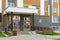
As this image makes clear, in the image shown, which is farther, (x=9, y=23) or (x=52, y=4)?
(x=52, y=4)

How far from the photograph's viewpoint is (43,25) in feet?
130

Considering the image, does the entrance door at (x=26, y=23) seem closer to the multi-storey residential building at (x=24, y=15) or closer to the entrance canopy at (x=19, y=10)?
the multi-storey residential building at (x=24, y=15)

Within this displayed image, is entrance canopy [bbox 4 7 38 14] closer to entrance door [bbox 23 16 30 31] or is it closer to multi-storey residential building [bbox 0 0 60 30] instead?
multi-storey residential building [bbox 0 0 60 30]

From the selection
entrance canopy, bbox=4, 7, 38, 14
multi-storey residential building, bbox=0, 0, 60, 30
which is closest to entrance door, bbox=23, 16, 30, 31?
multi-storey residential building, bbox=0, 0, 60, 30

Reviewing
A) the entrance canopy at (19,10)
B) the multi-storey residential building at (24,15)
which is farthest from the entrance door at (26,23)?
the entrance canopy at (19,10)

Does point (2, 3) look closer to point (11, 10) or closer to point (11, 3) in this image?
point (11, 3)

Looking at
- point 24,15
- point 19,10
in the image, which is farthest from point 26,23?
point 19,10

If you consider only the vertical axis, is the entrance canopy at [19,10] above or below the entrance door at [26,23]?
above

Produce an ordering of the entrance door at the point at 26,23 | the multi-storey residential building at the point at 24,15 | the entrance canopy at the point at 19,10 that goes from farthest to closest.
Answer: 1. the entrance door at the point at 26,23
2. the multi-storey residential building at the point at 24,15
3. the entrance canopy at the point at 19,10

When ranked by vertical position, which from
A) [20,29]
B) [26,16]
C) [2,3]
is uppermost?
[2,3]

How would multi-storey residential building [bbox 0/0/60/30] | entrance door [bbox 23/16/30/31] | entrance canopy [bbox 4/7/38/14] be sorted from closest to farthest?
entrance canopy [bbox 4/7/38/14] < multi-storey residential building [bbox 0/0/60/30] < entrance door [bbox 23/16/30/31]

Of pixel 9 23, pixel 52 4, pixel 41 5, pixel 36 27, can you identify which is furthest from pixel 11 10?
pixel 52 4

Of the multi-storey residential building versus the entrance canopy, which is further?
the multi-storey residential building

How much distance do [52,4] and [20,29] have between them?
19.3 m
